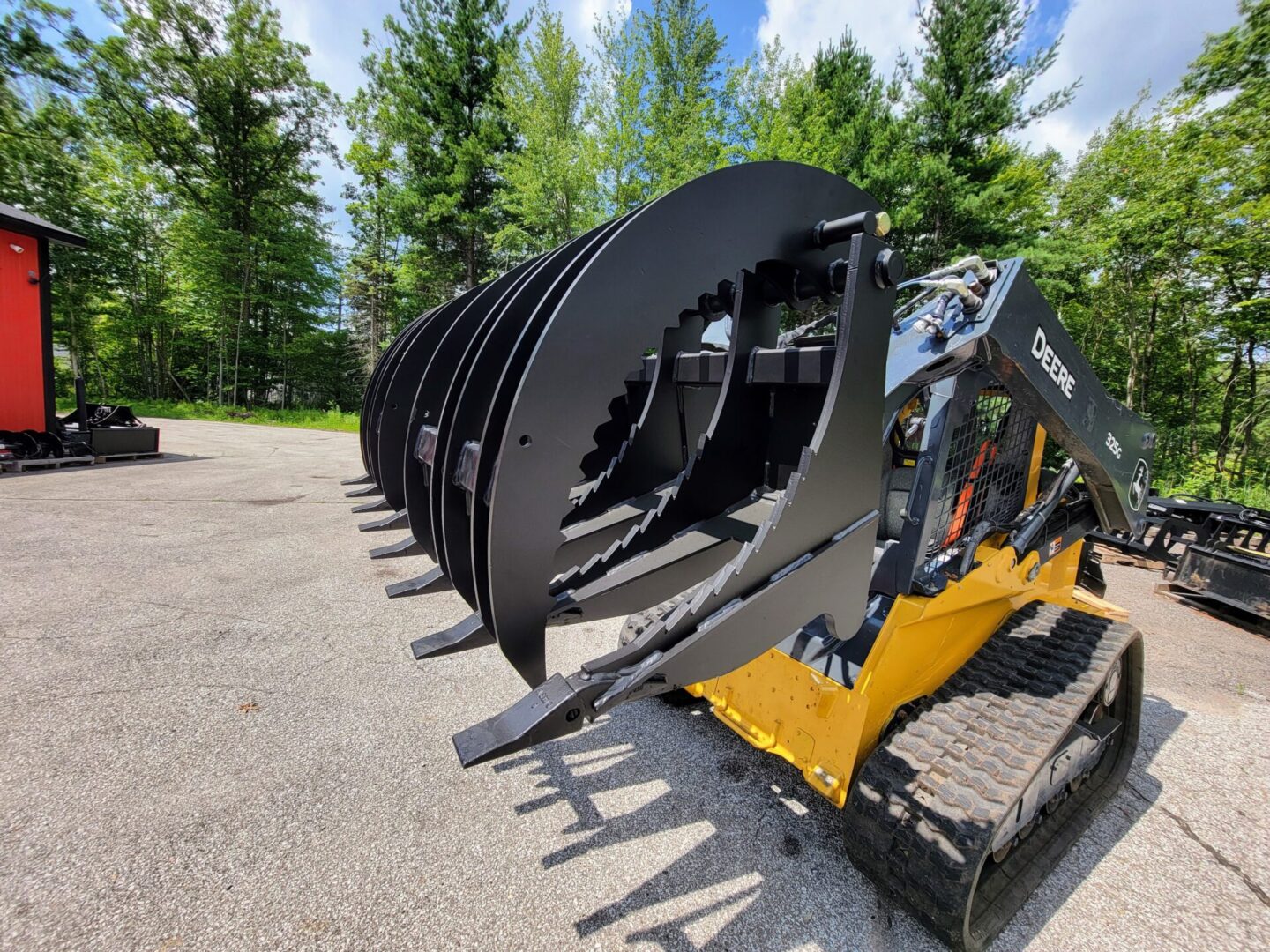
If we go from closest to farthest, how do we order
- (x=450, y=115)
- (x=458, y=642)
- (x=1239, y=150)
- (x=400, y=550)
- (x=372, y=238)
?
(x=458, y=642) < (x=400, y=550) < (x=1239, y=150) < (x=450, y=115) < (x=372, y=238)

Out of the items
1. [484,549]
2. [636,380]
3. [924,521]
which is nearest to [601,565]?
[484,549]

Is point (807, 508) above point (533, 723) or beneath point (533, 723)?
above

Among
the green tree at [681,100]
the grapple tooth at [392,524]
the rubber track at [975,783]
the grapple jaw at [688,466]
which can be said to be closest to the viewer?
the grapple jaw at [688,466]

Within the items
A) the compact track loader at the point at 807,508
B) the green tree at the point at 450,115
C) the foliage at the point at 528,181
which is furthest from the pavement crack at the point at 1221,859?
the green tree at the point at 450,115

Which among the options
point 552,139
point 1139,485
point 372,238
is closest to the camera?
point 1139,485

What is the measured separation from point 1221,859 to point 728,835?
1894 millimetres

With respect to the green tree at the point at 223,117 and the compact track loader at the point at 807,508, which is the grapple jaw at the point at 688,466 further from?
the green tree at the point at 223,117

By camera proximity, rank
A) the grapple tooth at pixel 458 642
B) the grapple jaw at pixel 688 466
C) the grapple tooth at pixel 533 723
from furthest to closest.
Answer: the grapple tooth at pixel 458 642, the grapple jaw at pixel 688 466, the grapple tooth at pixel 533 723

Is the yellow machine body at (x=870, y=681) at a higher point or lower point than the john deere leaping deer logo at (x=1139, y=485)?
lower

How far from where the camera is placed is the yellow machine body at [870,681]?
175 cm

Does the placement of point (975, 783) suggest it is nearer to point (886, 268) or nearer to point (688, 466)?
point (688, 466)

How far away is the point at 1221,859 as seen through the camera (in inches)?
80.1

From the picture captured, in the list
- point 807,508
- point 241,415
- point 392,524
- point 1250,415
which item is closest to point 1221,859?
point 807,508

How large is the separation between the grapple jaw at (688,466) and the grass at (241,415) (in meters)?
19.8
